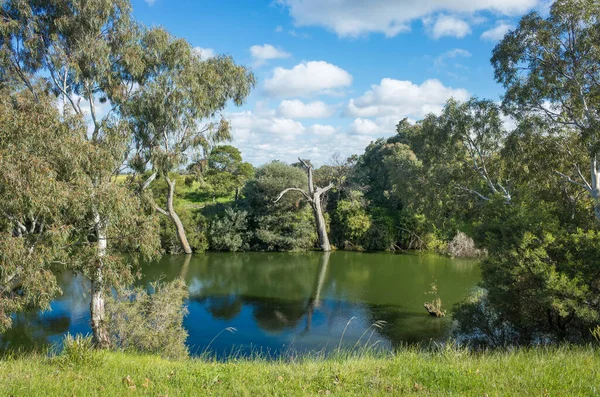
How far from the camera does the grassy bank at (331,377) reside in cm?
397

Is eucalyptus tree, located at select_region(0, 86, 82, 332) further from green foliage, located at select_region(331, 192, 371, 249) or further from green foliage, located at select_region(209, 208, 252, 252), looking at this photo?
green foliage, located at select_region(331, 192, 371, 249)

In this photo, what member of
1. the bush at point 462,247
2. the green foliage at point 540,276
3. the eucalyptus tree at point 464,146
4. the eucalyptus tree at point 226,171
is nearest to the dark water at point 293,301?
the bush at point 462,247

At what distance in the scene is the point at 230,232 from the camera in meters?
27.0

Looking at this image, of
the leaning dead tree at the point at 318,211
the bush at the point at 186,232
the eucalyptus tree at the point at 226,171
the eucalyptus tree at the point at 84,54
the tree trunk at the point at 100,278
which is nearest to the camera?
the tree trunk at the point at 100,278

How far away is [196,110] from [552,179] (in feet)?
38.6

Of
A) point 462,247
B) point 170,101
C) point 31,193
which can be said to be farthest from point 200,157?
point 462,247

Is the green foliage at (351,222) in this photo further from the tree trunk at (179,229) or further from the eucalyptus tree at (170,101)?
the eucalyptus tree at (170,101)

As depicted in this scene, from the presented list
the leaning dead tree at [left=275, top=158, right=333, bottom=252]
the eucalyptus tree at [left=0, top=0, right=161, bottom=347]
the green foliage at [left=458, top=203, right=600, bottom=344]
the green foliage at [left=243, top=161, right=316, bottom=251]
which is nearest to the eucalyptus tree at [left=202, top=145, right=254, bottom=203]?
the green foliage at [left=243, top=161, right=316, bottom=251]

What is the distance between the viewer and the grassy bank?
156 inches

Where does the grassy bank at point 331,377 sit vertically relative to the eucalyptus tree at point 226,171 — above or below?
below

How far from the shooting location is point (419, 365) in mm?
4570

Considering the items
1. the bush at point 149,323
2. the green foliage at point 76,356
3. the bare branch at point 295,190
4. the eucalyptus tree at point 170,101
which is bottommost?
the bush at point 149,323

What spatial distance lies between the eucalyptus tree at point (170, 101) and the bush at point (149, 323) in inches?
178

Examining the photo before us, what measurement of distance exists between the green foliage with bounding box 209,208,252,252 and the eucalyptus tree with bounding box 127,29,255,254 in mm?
12925
